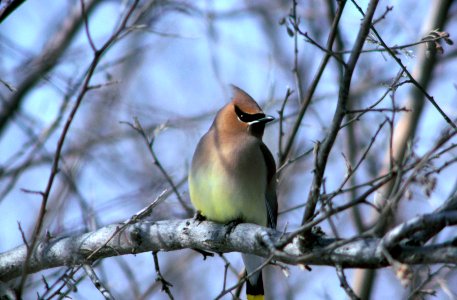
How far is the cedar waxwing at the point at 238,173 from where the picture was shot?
15.0 ft

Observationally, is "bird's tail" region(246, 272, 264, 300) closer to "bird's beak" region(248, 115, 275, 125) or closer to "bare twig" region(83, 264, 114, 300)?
"bird's beak" region(248, 115, 275, 125)

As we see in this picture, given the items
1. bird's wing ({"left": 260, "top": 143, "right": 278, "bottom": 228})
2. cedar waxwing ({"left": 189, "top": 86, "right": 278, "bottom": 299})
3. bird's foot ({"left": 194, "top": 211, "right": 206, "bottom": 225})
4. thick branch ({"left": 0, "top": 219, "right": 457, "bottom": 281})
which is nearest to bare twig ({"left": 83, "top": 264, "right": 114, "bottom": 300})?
thick branch ({"left": 0, "top": 219, "right": 457, "bottom": 281})

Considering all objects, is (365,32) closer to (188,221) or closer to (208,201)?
(188,221)

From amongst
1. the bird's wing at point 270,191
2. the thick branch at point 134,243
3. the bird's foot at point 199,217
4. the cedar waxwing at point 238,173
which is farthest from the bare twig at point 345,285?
the bird's wing at point 270,191

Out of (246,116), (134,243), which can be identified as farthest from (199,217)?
(246,116)

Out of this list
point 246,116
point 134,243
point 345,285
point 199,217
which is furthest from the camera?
point 246,116

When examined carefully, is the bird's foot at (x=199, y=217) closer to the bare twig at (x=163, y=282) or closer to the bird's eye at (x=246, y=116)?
the bare twig at (x=163, y=282)

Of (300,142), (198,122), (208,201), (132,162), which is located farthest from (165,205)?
(132,162)

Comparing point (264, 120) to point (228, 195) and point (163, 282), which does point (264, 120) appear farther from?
point (163, 282)

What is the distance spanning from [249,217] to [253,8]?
5.10m

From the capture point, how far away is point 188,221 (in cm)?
392

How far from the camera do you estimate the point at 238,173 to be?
15.5ft

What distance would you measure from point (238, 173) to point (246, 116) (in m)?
0.54

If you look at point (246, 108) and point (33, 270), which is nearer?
point (33, 270)
